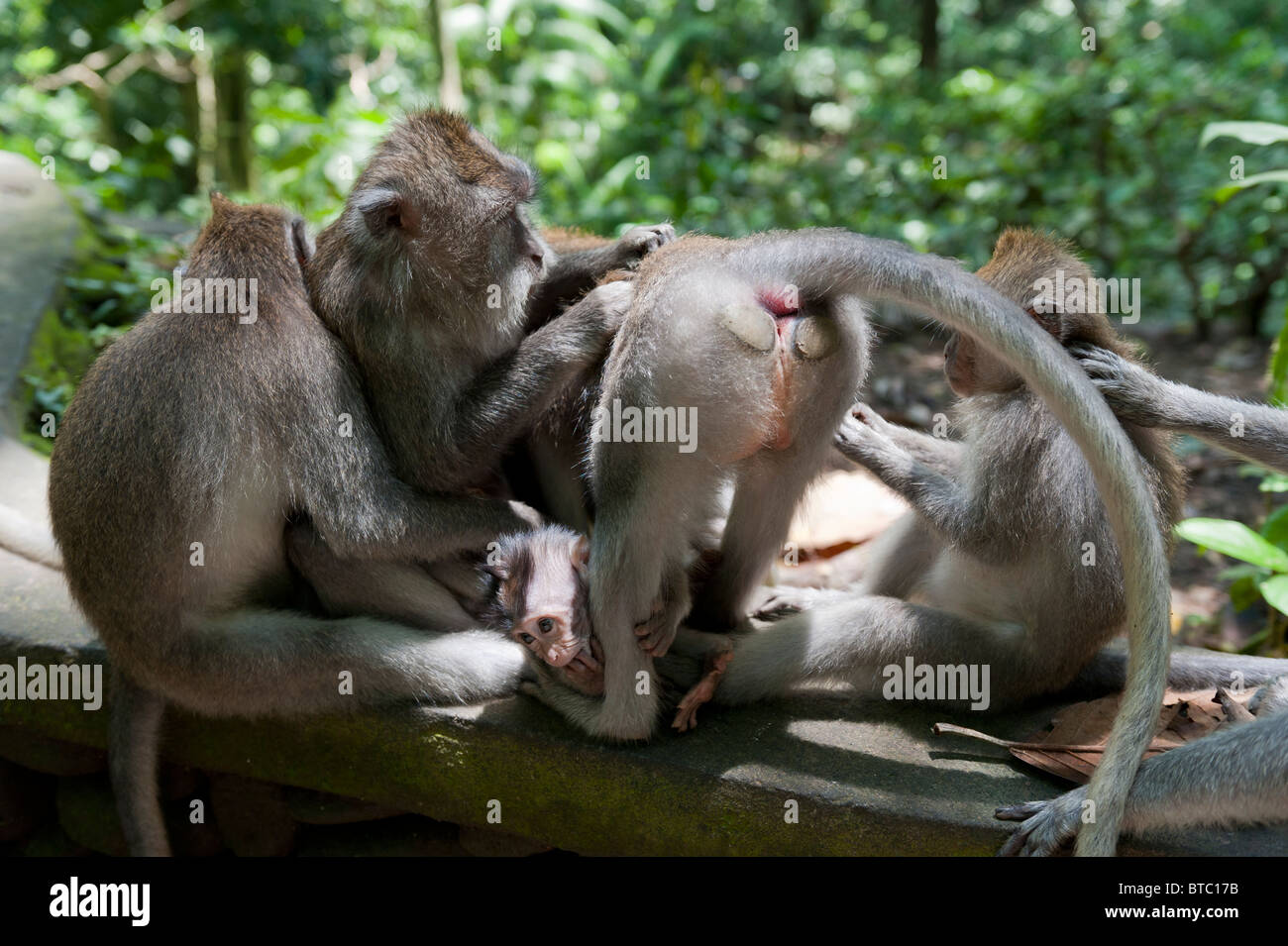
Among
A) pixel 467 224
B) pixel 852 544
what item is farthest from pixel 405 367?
pixel 852 544

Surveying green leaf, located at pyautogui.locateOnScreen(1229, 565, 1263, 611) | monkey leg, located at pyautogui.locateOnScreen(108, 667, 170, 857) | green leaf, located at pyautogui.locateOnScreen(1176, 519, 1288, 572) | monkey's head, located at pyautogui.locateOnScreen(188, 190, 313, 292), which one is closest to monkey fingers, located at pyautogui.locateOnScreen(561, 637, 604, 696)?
monkey leg, located at pyautogui.locateOnScreen(108, 667, 170, 857)

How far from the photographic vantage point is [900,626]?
12.8 ft

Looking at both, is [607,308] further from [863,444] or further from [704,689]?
[704,689]

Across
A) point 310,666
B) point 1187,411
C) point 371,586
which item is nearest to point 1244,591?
point 1187,411

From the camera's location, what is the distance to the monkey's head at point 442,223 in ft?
12.4

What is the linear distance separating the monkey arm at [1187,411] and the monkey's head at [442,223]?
2101mm

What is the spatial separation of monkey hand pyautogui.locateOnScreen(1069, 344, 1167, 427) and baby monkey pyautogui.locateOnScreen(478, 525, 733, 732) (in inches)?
63.9

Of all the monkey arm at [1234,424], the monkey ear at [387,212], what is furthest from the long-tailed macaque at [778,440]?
the monkey ear at [387,212]

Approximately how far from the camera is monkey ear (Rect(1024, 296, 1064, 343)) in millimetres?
3734

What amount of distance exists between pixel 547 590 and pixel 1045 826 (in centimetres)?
178

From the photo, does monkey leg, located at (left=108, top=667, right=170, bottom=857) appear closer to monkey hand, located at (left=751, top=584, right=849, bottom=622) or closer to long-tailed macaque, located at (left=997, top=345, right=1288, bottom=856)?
monkey hand, located at (left=751, top=584, right=849, bottom=622)

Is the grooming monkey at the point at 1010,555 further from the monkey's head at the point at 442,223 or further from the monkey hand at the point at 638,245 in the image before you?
the monkey's head at the point at 442,223

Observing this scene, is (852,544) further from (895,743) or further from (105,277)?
(105,277)

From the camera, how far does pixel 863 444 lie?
4.19m
